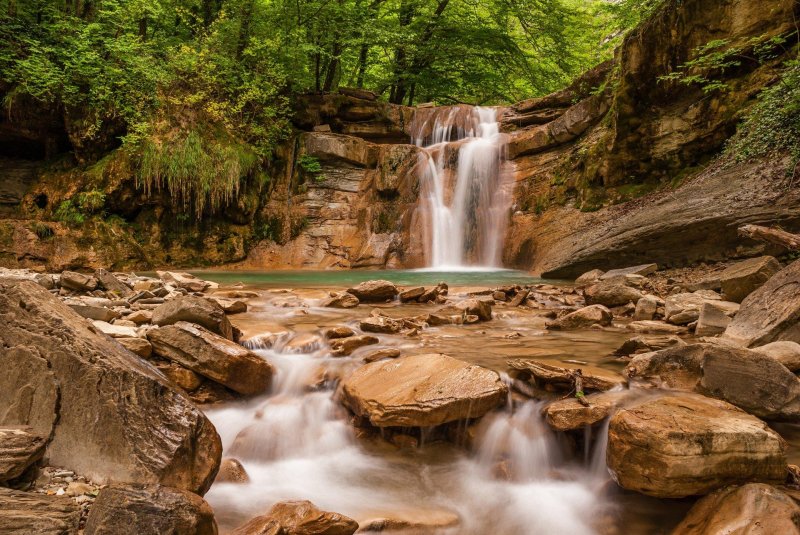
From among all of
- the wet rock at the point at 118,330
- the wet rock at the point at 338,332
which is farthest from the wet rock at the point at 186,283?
the wet rock at the point at 338,332

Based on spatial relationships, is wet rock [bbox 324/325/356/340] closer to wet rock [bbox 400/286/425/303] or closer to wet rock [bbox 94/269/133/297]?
wet rock [bbox 400/286/425/303]

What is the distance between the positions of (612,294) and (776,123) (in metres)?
3.66

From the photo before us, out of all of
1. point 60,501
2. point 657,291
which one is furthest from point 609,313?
point 60,501

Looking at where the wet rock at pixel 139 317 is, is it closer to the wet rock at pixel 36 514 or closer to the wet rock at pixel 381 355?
the wet rock at pixel 381 355

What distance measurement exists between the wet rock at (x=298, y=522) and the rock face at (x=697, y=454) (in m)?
1.54

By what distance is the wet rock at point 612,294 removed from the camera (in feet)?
20.4

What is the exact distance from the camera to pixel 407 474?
2.98 m

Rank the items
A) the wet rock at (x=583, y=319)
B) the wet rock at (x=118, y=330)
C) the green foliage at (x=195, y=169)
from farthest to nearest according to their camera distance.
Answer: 1. the green foliage at (x=195, y=169)
2. the wet rock at (x=583, y=319)
3. the wet rock at (x=118, y=330)

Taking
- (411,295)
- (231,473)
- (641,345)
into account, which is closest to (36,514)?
(231,473)

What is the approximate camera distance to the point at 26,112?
1160cm

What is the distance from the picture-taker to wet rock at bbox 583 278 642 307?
6.21 m

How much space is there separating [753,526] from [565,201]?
1077cm

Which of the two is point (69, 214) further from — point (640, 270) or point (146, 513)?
point (640, 270)

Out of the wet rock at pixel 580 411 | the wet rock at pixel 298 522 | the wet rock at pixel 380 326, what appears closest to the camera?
the wet rock at pixel 298 522
